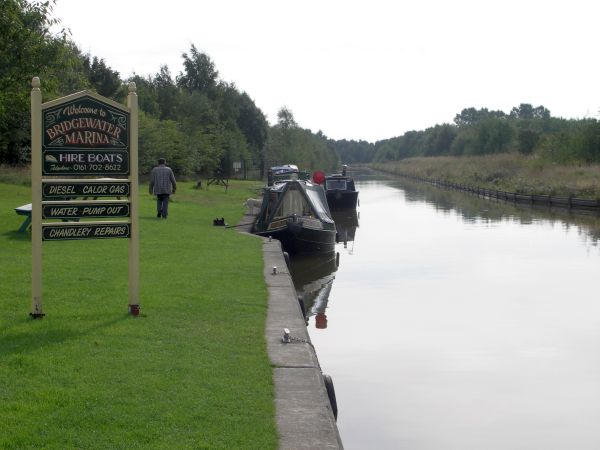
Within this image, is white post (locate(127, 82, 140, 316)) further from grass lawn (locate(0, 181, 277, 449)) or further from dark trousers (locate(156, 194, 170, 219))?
dark trousers (locate(156, 194, 170, 219))

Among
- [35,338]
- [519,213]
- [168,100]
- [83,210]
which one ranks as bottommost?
[519,213]

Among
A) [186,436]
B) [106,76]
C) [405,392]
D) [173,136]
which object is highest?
[106,76]

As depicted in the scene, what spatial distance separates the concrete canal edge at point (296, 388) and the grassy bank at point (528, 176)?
35289mm

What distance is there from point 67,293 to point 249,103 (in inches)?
3079

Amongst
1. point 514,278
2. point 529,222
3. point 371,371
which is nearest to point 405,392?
point 371,371

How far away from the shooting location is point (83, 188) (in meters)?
9.28

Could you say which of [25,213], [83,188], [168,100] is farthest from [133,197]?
[168,100]

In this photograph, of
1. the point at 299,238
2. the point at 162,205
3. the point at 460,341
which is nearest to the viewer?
the point at 460,341

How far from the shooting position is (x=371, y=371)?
10641 mm

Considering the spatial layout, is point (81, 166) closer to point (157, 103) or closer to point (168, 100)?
point (157, 103)

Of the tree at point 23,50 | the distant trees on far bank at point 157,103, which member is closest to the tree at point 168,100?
the distant trees on far bank at point 157,103

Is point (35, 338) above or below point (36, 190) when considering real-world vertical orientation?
below

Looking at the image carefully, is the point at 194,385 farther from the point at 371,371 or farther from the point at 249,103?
the point at 249,103

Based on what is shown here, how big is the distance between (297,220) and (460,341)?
10050mm
